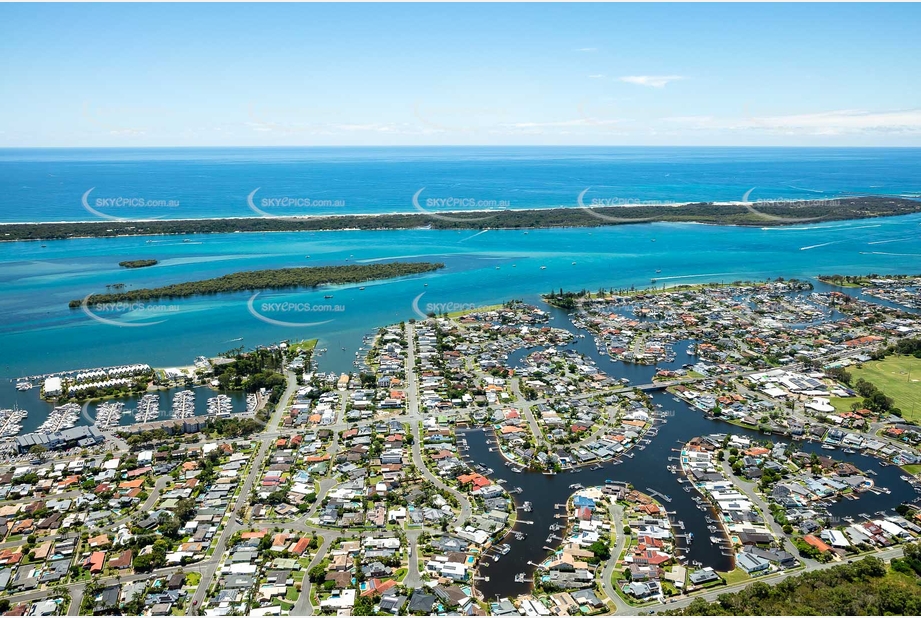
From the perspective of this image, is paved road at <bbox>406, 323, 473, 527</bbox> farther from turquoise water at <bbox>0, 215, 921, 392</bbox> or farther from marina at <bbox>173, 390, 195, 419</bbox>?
marina at <bbox>173, 390, 195, 419</bbox>

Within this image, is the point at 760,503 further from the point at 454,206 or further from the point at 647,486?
the point at 454,206

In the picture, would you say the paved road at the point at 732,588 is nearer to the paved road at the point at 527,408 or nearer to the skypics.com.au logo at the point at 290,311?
the paved road at the point at 527,408

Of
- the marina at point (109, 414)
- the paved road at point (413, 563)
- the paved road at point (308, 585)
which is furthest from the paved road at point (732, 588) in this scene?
the marina at point (109, 414)

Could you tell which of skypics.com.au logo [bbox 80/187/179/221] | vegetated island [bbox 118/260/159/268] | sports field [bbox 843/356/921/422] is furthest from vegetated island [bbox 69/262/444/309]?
skypics.com.au logo [bbox 80/187/179/221]

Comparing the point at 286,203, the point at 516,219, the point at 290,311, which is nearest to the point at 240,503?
the point at 290,311

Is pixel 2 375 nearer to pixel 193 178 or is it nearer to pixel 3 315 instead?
pixel 3 315

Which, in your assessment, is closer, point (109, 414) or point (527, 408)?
point (109, 414)
